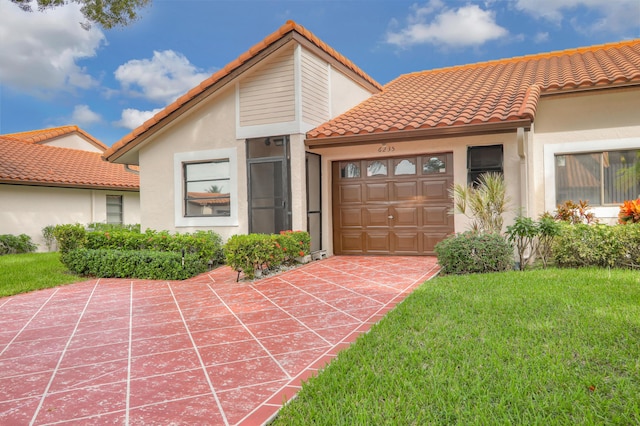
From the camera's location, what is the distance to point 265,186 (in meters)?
11.1

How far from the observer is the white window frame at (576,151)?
31.2ft

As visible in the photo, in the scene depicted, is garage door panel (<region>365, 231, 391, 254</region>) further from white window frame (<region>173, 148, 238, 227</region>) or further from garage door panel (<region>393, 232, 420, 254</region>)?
white window frame (<region>173, 148, 238, 227</region>)

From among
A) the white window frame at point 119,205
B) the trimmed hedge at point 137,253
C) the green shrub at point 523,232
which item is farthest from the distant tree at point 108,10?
the white window frame at point 119,205

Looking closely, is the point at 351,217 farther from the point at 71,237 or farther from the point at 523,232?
the point at 71,237

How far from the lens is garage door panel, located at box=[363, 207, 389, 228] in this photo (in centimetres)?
1109

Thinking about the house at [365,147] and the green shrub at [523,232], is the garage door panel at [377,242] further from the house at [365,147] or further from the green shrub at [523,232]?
the green shrub at [523,232]

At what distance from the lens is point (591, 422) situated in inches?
107

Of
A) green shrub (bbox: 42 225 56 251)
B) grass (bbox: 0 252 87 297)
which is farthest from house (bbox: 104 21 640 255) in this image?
green shrub (bbox: 42 225 56 251)

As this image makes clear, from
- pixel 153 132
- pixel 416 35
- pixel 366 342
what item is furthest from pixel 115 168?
pixel 366 342

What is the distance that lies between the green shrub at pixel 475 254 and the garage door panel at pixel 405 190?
2688 millimetres

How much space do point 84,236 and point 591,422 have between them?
36.7ft

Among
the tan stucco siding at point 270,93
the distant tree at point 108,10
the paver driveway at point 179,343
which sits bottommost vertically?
the paver driveway at point 179,343

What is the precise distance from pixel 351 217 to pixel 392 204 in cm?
115

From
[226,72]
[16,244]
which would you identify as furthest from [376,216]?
[16,244]
